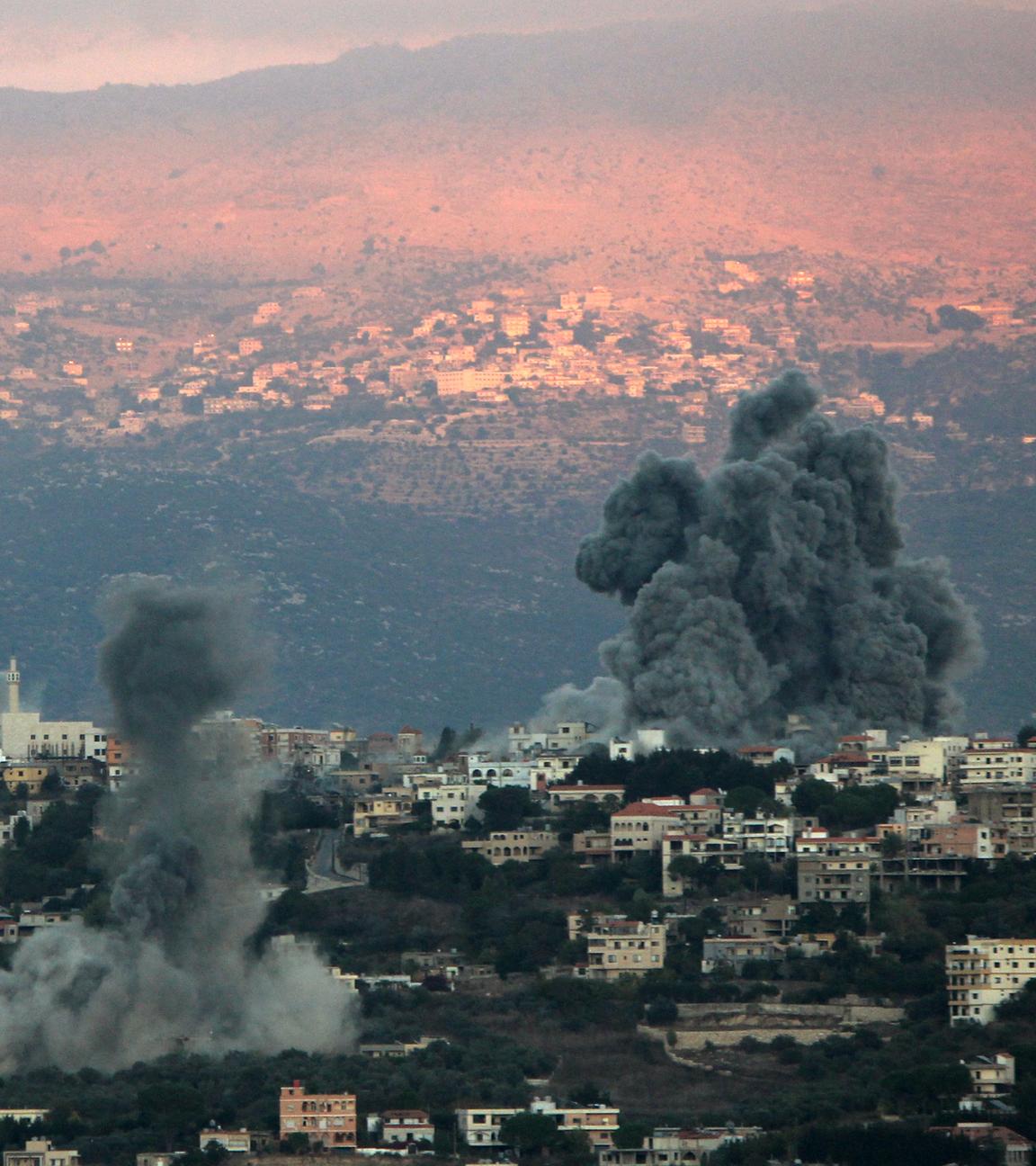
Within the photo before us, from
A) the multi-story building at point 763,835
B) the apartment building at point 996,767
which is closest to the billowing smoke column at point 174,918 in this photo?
the multi-story building at point 763,835

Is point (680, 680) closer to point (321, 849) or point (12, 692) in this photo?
point (321, 849)

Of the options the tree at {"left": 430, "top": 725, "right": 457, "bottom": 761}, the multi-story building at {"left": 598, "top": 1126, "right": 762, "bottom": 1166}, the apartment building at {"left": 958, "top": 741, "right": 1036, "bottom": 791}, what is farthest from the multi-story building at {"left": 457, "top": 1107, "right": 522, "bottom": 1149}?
the tree at {"left": 430, "top": 725, "right": 457, "bottom": 761}

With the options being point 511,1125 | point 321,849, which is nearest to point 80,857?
point 321,849

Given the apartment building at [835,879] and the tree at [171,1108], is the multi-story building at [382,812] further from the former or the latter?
the tree at [171,1108]

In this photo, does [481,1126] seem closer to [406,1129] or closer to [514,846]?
[406,1129]

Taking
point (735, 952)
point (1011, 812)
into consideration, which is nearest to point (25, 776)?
point (1011, 812)

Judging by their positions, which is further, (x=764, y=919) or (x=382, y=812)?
(x=382, y=812)
